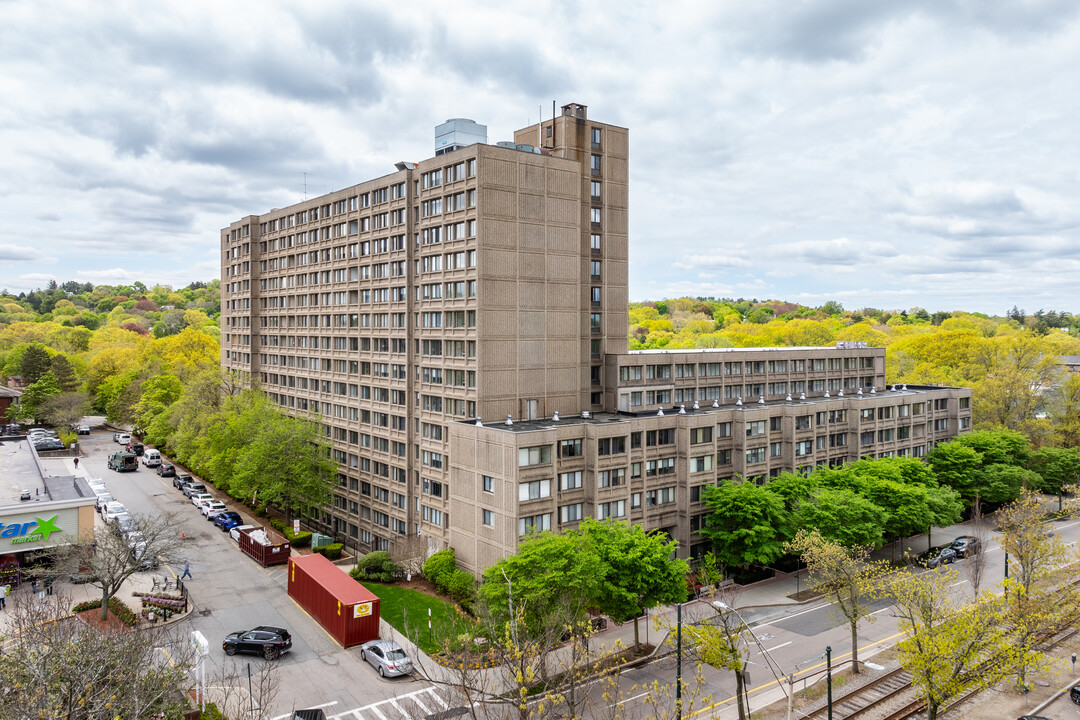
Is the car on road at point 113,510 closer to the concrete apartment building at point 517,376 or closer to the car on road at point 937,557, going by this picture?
the concrete apartment building at point 517,376

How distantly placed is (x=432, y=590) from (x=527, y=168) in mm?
36380

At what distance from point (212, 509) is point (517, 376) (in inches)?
1614

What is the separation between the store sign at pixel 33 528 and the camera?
53750 millimetres

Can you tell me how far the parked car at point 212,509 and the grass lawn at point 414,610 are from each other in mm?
27916

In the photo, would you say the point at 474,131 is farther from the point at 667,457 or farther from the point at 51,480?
the point at 51,480

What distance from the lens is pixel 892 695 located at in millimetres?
39156

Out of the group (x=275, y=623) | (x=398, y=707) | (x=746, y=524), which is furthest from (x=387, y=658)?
(x=746, y=524)

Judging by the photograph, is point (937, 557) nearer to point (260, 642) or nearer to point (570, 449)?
point (570, 449)

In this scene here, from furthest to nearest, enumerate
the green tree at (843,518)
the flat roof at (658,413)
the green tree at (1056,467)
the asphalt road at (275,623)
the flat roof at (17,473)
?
the green tree at (1056,467) → the flat roof at (17,473) → the flat roof at (658,413) → the green tree at (843,518) → the asphalt road at (275,623)

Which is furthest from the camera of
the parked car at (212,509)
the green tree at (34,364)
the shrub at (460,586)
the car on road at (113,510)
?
the green tree at (34,364)

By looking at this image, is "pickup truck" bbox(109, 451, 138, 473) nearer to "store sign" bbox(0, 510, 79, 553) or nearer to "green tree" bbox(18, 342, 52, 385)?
"store sign" bbox(0, 510, 79, 553)

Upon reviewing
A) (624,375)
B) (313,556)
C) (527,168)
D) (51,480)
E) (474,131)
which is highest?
(474,131)

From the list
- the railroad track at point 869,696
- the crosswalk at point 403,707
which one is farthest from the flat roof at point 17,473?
the railroad track at point 869,696

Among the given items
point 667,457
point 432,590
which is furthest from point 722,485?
point 432,590
